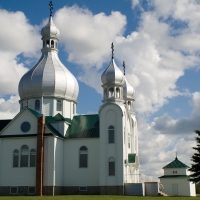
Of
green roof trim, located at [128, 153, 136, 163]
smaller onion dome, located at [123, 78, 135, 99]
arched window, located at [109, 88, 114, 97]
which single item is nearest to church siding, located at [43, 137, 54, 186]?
arched window, located at [109, 88, 114, 97]

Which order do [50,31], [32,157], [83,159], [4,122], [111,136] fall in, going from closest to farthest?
[111,136], [32,157], [83,159], [4,122], [50,31]

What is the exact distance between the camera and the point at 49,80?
49.7 meters

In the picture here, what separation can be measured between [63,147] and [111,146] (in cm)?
594

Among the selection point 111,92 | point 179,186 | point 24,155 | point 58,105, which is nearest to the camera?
point 24,155

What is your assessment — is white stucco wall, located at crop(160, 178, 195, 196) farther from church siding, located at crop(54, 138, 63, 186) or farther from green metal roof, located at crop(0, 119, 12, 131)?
green metal roof, located at crop(0, 119, 12, 131)

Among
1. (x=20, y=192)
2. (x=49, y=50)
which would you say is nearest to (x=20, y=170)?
(x=20, y=192)

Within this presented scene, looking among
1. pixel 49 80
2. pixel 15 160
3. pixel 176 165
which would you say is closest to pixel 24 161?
pixel 15 160

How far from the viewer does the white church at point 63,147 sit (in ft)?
143

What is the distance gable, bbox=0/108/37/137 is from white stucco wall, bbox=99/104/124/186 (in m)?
7.93

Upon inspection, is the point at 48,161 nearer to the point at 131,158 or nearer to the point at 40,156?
the point at 40,156

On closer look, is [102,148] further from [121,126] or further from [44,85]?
[44,85]

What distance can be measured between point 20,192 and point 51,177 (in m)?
4.05

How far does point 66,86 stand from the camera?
5034cm

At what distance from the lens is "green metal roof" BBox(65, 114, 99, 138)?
4641 cm
